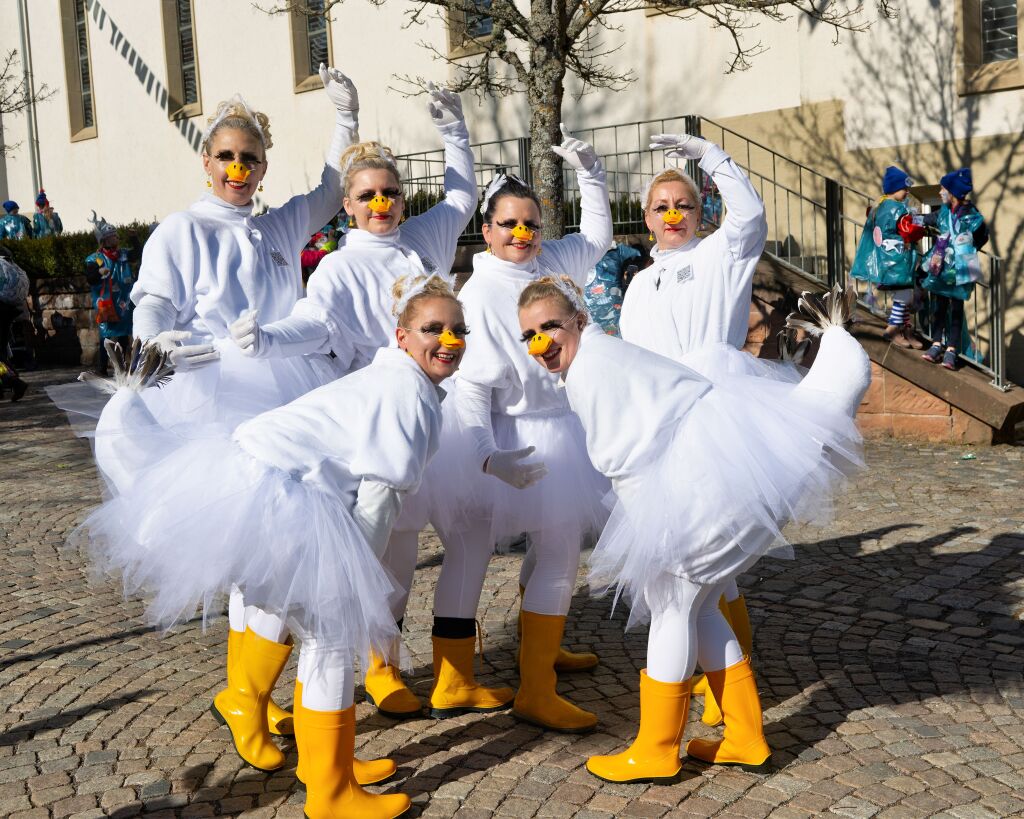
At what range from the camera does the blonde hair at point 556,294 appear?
3.81 meters

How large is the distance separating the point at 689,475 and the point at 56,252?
17131 millimetres

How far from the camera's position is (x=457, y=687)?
4438mm

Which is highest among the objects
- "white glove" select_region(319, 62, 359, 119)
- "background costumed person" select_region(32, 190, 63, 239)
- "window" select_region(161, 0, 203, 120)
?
"window" select_region(161, 0, 203, 120)

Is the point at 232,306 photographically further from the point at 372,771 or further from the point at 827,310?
the point at 827,310

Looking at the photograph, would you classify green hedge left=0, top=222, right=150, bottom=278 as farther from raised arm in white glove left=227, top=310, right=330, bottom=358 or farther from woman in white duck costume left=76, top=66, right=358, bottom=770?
raised arm in white glove left=227, top=310, right=330, bottom=358

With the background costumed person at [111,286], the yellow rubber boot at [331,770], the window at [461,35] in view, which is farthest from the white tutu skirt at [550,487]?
the window at [461,35]

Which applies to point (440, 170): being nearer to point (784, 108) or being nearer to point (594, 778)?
point (784, 108)

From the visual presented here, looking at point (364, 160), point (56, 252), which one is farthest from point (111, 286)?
point (364, 160)

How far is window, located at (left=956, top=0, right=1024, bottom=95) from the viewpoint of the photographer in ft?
39.8

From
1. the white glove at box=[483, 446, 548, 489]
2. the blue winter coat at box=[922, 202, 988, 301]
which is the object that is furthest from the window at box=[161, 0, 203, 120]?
the white glove at box=[483, 446, 548, 489]

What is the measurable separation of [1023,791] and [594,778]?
1.31 m

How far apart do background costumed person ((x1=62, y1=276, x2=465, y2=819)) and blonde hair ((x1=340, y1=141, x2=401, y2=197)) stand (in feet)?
3.46

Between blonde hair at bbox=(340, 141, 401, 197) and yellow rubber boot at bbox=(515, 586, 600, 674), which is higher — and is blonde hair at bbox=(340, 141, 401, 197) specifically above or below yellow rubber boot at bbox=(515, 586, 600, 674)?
above

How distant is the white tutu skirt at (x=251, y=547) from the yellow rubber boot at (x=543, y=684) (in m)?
0.89
